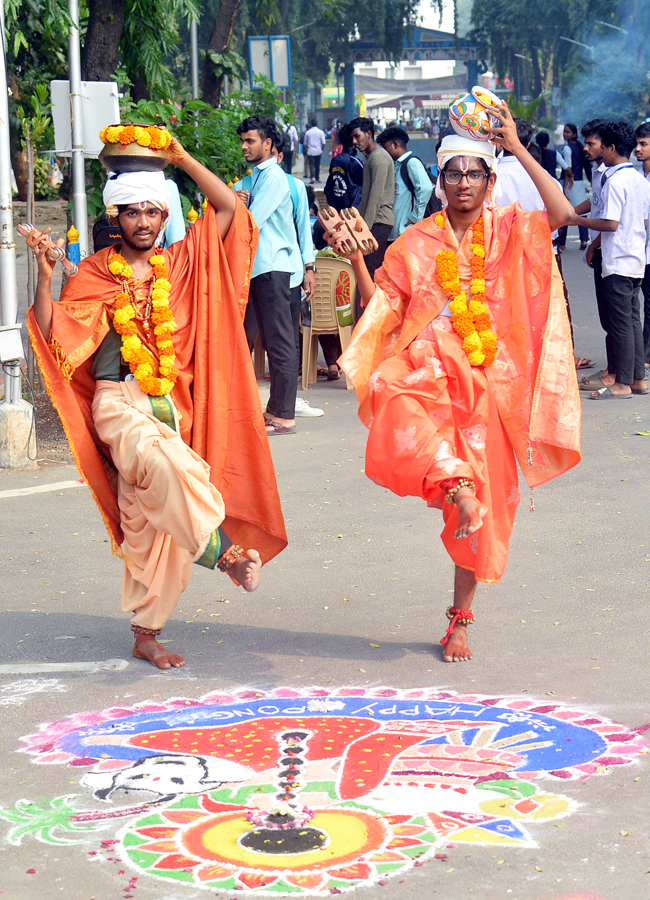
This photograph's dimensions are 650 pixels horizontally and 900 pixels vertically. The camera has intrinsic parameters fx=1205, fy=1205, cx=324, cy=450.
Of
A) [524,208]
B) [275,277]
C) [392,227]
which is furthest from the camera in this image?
[392,227]

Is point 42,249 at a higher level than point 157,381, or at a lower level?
higher

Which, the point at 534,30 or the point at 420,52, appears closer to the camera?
the point at 534,30

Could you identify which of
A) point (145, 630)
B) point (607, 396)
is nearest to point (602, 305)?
point (607, 396)

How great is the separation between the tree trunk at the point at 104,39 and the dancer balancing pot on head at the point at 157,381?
5644 mm

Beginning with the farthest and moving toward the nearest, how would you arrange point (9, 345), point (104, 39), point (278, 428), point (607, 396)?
point (104, 39) < point (607, 396) < point (278, 428) < point (9, 345)

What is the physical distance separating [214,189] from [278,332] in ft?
13.0

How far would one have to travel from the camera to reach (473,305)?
4613 mm

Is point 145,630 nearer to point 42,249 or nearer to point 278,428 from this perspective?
point 42,249

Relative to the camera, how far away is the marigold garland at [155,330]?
4512 millimetres

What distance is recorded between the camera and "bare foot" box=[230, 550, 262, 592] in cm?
452

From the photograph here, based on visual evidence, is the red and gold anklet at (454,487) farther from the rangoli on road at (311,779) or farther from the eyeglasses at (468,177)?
the eyeglasses at (468,177)

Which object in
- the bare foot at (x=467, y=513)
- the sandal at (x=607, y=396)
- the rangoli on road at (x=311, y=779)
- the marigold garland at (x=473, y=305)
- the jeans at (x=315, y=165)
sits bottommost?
the rangoli on road at (x=311, y=779)

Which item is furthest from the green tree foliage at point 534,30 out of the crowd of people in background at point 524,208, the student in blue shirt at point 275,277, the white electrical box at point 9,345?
the white electrical box at point 9,345

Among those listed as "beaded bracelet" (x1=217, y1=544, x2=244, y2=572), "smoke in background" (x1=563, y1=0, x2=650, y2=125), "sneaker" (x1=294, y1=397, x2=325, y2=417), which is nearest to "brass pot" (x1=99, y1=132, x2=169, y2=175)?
"beaded bracelet" (x1=217, y1=544, x2=244, y2=572)
